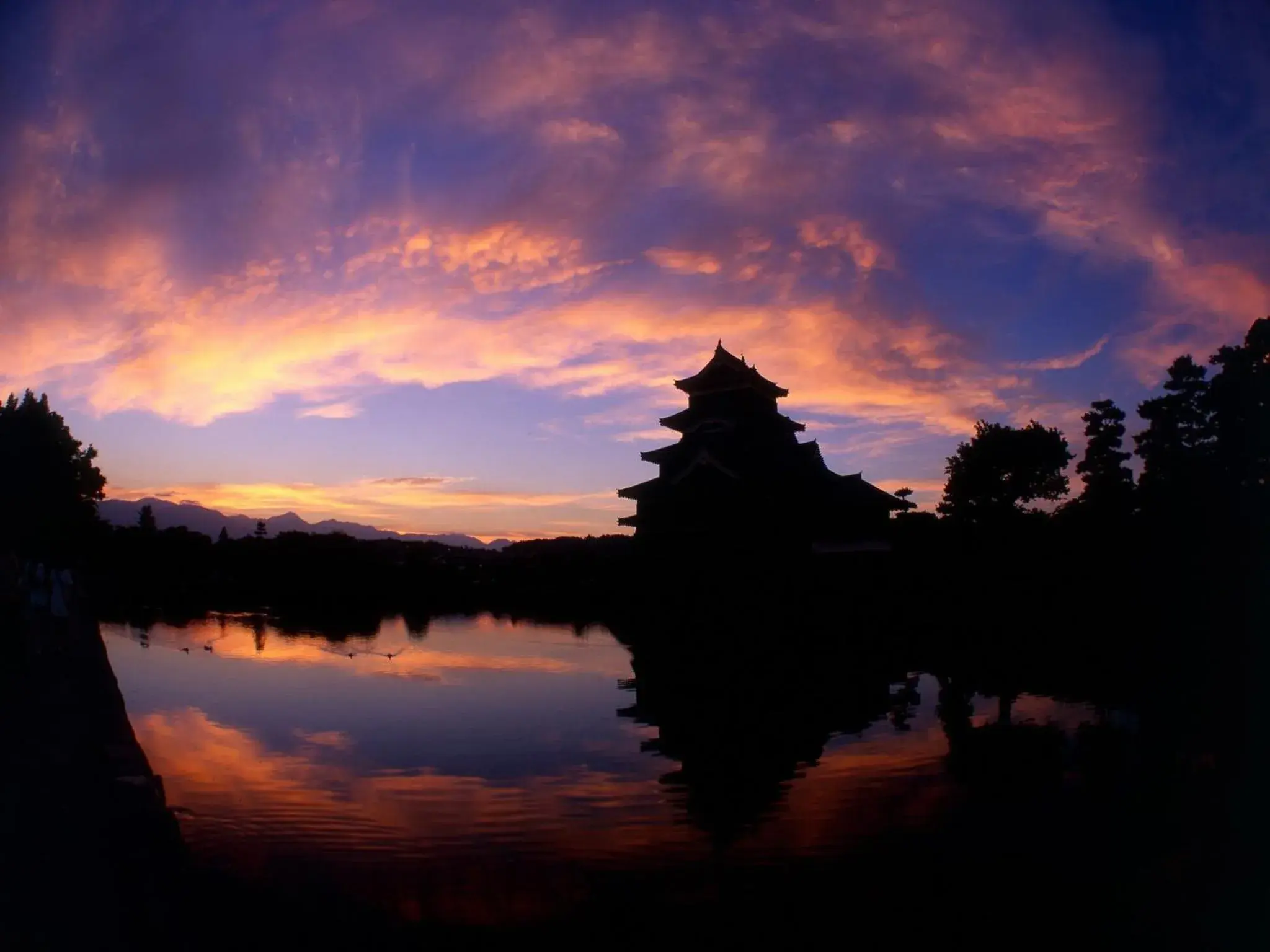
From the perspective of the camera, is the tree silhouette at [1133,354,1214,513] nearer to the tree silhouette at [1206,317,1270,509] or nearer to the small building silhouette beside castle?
the tree silhouette at [1206,317,1270,509]

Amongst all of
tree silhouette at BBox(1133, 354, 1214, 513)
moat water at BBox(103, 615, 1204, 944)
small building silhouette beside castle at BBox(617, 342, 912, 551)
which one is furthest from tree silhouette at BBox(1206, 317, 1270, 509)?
moat water at BBox(103, 615, 1204, 944)

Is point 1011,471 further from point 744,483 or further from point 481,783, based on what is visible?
point 481,783

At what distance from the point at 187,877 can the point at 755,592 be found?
842 inches

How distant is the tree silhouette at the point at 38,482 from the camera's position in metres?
36.6

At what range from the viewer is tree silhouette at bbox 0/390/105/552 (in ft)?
120

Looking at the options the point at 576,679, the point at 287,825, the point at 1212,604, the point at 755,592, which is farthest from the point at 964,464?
the point at 287,825

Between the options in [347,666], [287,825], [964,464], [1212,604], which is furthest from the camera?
[964,464]

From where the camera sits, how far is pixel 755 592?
1019 inches

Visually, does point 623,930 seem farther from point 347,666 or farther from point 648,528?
point 648,528

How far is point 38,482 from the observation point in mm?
39219

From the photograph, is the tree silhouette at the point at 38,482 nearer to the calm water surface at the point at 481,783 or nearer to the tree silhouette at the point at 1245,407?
the calm water surface at the point at 481,783

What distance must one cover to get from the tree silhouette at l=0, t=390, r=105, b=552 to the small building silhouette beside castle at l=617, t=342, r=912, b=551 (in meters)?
28.6

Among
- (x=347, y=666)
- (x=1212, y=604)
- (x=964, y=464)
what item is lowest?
(x=347, y=666)

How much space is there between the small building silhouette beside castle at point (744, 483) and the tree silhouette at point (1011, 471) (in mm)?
15197
